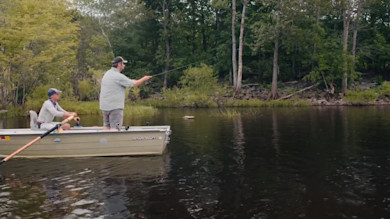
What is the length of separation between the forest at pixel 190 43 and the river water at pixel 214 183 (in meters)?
19.8

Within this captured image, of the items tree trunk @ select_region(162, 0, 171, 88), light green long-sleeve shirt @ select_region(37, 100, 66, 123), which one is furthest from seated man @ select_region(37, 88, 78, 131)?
tree trunk @ select_region(162, 0, 171, 88)

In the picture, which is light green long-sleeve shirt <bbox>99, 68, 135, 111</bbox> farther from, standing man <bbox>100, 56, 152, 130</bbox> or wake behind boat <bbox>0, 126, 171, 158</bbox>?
wake behind boat <bbox>0, 126, 171, 158</bbox>

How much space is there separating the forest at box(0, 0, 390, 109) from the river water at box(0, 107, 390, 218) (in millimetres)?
19825

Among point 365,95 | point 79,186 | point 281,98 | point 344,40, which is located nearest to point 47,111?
point 79,186

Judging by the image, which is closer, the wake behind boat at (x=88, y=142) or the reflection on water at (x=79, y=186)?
the reflection on water at (x=79, y=186)

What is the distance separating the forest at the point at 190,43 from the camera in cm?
2758

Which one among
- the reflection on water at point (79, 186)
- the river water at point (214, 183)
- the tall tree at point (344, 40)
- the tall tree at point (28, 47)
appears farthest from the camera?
the tall tree at point (344, 40)

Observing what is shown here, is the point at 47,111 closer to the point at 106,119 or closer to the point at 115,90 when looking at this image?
the point at 106,119

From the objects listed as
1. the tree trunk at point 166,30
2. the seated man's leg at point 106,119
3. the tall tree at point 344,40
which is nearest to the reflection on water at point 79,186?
the seated man's leg at point 106,119

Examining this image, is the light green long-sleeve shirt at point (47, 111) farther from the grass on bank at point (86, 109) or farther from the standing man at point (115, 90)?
the grass on bank at point (86, 109)

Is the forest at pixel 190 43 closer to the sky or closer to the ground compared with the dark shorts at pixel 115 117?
closer to the sky

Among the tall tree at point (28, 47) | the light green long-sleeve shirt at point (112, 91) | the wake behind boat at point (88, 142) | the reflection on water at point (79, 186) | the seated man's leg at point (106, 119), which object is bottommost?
the reflection on water at point (79, 186)

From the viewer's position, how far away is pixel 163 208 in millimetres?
5906

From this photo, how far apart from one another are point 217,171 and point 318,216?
3.10 m
